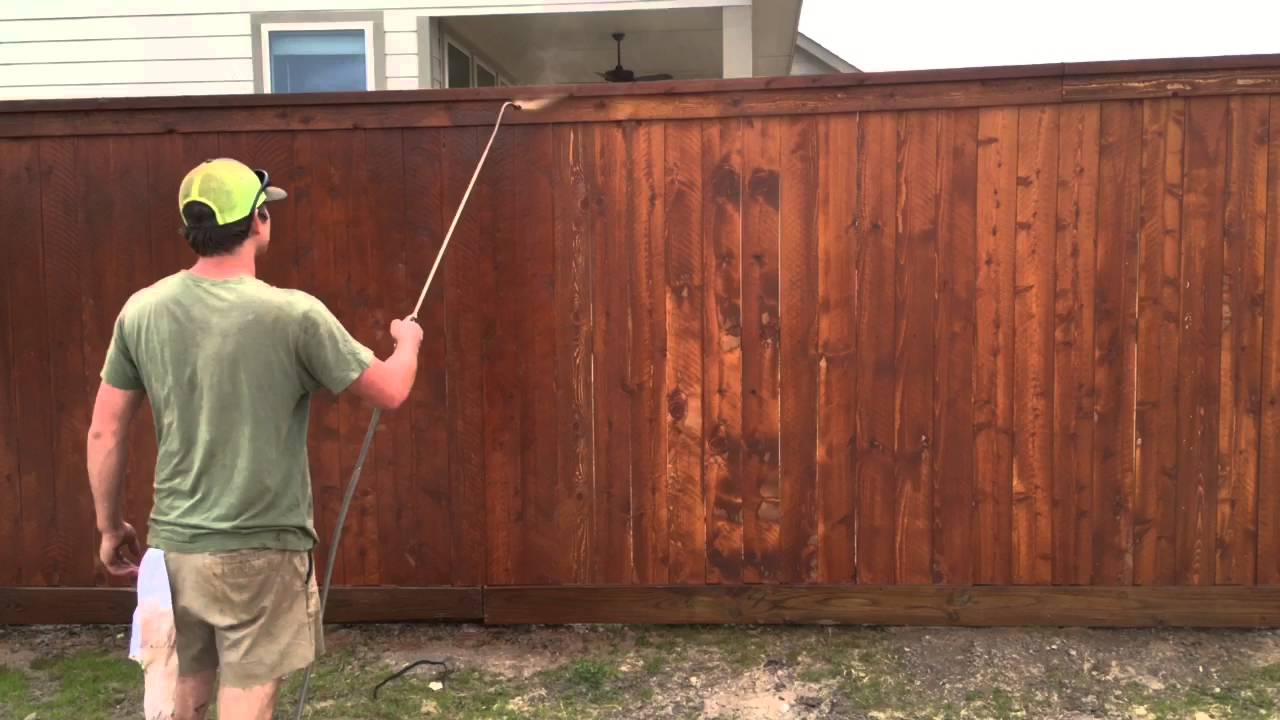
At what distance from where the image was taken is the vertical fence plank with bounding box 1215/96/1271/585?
137 inches

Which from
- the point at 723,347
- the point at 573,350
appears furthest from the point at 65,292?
the point at 723,347

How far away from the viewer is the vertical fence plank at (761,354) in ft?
11.9

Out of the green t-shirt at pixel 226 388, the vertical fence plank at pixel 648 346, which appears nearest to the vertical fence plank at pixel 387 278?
the vertical fence plank at pixel 648 346

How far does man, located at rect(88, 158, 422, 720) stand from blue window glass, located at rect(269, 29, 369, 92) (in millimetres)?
4860

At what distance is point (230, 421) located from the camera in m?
2.13

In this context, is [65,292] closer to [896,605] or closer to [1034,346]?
[896,605]

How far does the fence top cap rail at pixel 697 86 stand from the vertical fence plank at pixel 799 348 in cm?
23

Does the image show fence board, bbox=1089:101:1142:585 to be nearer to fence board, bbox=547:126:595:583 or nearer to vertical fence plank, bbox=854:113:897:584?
vertical fence plank, bbox=854:113:897:584

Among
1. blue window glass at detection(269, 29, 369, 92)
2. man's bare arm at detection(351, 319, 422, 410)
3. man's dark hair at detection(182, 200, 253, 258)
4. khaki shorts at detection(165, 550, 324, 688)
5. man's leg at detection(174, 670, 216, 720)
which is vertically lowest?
man's leg at detection(174, 670, 216, 720)

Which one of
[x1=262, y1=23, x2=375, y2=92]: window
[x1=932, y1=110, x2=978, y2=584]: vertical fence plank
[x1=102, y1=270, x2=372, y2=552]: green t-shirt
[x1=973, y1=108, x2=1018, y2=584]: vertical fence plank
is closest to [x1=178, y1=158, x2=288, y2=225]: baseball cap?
[x1=102, y1=270, x2=372, y2=552]: green t-shirt

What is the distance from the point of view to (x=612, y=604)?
3.79 meters

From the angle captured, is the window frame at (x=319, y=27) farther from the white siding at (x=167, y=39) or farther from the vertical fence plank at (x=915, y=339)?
the vertical fence plank at (x=915, y=339)

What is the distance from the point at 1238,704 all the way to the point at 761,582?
5.33 ft

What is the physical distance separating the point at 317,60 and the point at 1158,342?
5.59 metres
